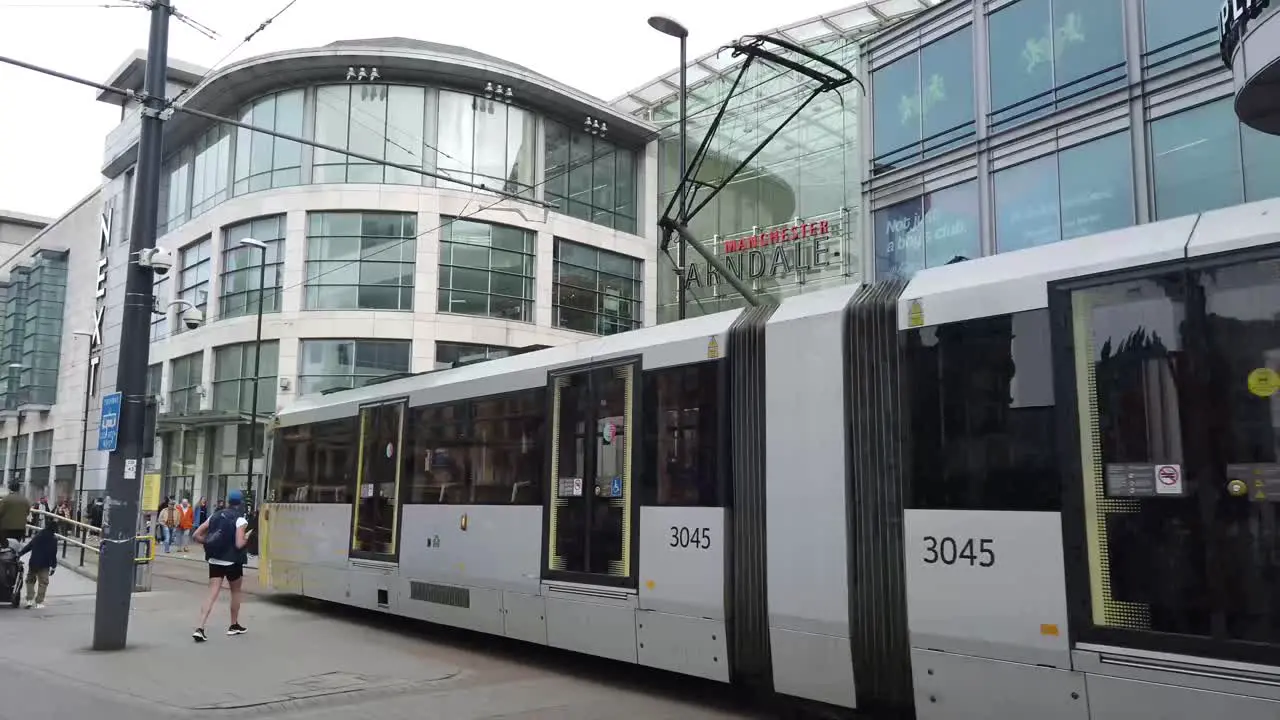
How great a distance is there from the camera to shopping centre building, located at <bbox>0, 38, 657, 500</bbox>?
35.6 m

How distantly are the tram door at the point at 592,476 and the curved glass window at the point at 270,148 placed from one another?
29405 mm

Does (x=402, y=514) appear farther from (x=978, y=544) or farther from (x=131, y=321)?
(x=978, y=544)

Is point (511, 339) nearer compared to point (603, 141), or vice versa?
point (511, 339)

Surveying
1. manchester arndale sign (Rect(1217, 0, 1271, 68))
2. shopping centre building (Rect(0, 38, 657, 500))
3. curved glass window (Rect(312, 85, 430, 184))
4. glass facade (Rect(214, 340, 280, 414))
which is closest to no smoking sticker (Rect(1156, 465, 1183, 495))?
manchester arndale sign (Rect(1217, 0, 1271, 68))

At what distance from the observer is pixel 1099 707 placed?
5.62m

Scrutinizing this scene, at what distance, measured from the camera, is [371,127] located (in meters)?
35.9

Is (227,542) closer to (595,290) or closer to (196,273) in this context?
(595,290)

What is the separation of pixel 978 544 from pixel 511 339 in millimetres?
31162

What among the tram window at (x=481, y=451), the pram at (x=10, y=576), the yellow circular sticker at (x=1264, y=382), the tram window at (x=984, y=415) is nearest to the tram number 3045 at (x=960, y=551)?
the tram window at (x=984, y=415)

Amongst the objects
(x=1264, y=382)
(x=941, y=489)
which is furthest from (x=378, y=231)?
(x=1264, y=382)

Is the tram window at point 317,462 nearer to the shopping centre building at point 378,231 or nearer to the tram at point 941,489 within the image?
the tram at point 941,489

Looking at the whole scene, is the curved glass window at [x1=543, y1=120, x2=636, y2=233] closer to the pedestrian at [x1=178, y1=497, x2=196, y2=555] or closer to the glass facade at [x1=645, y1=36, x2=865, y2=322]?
the glass facade at [x1=645, y1=36, x2=865, y2=322]

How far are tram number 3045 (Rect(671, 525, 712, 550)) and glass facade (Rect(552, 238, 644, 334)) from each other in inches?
1167

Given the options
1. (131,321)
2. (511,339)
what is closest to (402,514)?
(131,321)
